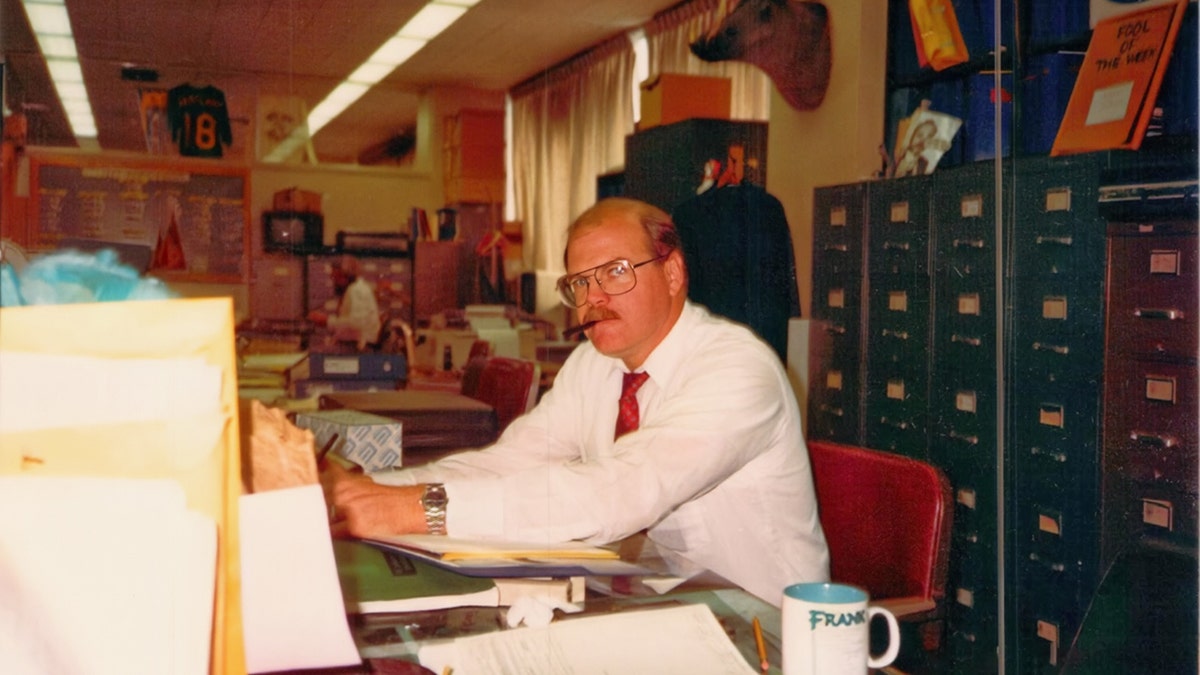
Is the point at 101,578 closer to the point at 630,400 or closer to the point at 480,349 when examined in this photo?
Answer: the point at 630,400

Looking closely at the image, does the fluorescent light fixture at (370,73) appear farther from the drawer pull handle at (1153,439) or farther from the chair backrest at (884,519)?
the drawer pull handle at (1153,439)

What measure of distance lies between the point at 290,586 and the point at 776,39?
292 cm

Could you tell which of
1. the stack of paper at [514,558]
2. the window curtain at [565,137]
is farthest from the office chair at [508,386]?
the stack of paper at [514,558]

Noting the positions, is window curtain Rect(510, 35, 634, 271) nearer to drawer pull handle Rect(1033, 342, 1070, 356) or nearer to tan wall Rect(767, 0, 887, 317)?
tan wall Rect(767, 0, 887, 317)

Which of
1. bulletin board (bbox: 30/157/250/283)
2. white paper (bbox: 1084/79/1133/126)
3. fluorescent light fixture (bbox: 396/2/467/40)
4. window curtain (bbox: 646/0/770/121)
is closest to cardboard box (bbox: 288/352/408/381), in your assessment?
bulletin board (bbox: 30/157/250/283)

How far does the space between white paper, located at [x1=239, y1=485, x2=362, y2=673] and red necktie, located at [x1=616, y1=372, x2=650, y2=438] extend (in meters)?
0.91

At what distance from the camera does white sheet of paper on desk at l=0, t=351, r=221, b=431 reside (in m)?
0.55

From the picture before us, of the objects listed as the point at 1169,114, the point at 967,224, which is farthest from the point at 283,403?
the point at 1169,114

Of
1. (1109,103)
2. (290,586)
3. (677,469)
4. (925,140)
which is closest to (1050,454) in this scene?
(1109,103)

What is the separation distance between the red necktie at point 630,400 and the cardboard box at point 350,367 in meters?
0.71

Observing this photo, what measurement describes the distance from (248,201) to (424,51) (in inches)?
41.0

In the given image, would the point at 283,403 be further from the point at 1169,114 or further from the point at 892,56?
the point at 892,56

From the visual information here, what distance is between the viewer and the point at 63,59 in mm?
1779

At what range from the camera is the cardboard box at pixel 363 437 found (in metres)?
1.51
